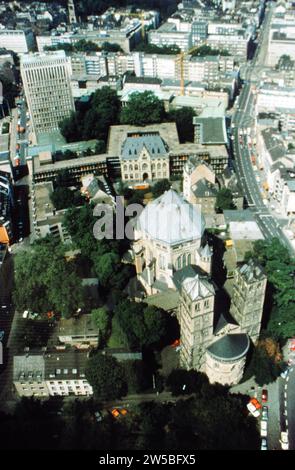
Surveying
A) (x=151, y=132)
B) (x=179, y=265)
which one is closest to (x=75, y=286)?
(x=179, y=265)

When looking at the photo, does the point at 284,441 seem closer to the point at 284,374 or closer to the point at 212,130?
the point at 284,374

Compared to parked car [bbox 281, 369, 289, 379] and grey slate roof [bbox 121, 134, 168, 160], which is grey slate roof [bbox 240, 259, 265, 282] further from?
grey slate roof [bbox 121, 134, 168, 160]

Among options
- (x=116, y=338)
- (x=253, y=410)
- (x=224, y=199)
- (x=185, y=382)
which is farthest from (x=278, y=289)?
(x=116, y=338)

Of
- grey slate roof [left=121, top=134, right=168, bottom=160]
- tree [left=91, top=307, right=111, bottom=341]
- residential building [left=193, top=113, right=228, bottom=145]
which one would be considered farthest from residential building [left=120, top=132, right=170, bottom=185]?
tree [left=91, top=307, right=111, bottom=341]

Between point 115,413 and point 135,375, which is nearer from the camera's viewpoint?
point 115,413

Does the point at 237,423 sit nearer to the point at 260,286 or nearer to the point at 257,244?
the point at 260,286

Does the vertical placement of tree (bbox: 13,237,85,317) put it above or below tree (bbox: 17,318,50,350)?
above

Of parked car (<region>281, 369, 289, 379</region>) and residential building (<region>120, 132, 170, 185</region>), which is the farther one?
residential building (<region>120, 132, 170, 185</region>)
